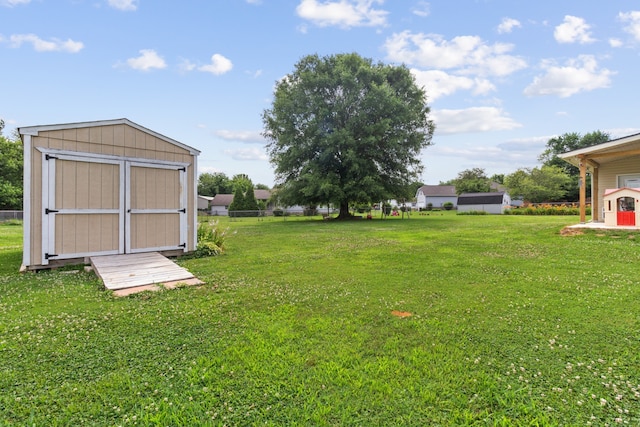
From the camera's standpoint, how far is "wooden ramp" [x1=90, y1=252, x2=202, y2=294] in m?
4.66

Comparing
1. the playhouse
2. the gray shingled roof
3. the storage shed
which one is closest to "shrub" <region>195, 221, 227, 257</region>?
the storage shed

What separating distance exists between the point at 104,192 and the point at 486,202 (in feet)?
166

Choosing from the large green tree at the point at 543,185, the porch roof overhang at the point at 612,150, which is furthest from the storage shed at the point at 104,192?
the large green tree at the point at 543,185

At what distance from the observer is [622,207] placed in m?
10.2

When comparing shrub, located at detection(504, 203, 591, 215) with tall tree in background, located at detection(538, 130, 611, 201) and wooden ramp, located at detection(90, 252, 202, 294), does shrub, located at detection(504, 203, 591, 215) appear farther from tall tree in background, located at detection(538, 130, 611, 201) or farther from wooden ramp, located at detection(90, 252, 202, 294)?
wooden ramp, located at detection(90, 252, 202, 294)

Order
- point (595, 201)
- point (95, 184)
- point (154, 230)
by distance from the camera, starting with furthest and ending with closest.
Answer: point (595, 201)
point (154, 230)
point (95, 184)

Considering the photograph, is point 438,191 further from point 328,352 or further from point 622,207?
point 328,352

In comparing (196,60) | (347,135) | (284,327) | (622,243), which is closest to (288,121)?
(347,135)

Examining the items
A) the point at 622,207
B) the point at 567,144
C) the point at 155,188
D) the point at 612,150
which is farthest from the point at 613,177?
the point at 567,144

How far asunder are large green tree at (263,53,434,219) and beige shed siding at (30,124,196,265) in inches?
528

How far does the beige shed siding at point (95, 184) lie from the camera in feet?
18.6

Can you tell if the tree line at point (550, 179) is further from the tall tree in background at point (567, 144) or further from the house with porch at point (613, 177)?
the house with porch at point (613, 177)

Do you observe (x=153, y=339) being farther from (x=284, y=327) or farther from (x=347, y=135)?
(x=347, y=135)

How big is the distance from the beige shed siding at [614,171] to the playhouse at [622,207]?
120 inches
